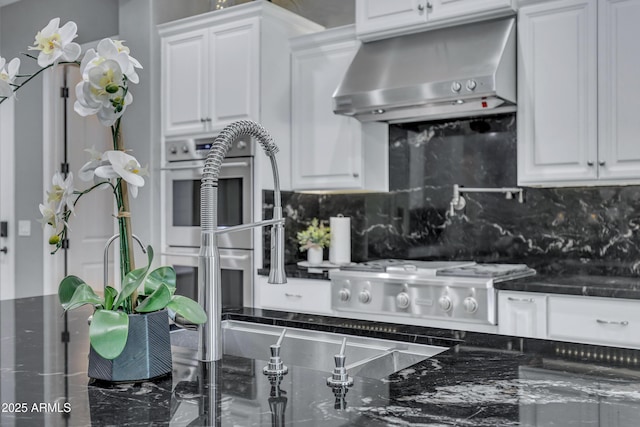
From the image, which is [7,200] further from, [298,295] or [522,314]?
[522,314]

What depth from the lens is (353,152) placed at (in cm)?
372

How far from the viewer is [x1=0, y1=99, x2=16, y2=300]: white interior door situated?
5.26 metres

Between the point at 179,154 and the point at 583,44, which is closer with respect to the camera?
the point at 583,44

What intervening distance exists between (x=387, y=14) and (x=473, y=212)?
123cm

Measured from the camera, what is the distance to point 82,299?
3.83ft

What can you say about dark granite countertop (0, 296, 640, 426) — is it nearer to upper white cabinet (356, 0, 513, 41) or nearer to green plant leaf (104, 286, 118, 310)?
green plant leaf (104, 286, 118, 310)

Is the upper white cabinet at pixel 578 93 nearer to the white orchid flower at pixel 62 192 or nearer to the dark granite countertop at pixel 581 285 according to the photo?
the dark granite countertop at pixel 581 285

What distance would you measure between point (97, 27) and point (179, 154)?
1.48m

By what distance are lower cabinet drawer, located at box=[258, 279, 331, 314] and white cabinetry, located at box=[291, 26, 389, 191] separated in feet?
2.10

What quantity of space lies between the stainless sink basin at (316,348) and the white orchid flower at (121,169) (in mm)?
Answer: 492

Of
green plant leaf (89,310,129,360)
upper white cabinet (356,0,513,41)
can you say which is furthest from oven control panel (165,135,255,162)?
green plant leaf (89,310,129,360)

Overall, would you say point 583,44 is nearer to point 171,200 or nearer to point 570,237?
point 570,237

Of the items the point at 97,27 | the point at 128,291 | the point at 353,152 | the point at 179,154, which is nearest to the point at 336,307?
the point at 353,152

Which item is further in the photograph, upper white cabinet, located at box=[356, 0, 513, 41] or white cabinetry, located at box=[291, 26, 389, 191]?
white cabinetry, located at box=[291, 26, 389, 191]
